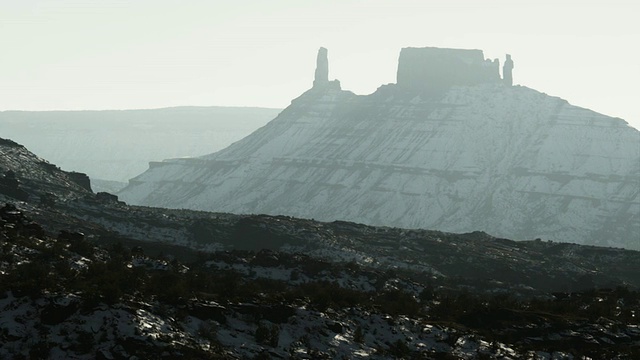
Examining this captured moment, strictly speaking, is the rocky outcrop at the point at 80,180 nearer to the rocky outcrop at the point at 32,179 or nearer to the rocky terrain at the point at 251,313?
the rocky outcrop at the point at 32,179

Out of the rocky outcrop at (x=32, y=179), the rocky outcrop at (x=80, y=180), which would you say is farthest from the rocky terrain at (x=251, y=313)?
the rocky outcrop at (x=80, y=180)

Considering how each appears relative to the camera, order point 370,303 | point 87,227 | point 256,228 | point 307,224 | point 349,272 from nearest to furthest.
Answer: point 370,303
point 349,272
point 87,227
point 256,228
point 307,224

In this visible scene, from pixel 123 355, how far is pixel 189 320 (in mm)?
5788

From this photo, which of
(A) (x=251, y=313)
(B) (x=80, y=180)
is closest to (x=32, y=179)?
(B) (x=80, y=180)

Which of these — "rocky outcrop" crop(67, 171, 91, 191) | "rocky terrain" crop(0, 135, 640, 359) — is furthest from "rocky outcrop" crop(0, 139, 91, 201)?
"rocky terrain" crop(0, 135, 640, 359)

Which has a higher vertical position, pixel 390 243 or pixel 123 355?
pixel 123 355

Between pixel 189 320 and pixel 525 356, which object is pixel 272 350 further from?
pixel 525 356

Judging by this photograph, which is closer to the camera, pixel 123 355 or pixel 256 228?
pixel 123 355

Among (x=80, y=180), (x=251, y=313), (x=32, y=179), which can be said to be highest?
(x=251, y=313)

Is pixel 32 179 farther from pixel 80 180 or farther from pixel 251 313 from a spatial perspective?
pixel 251 313

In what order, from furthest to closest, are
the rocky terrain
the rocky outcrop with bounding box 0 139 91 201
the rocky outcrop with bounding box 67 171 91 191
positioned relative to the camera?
the rocky outcrop with bounding box 67 171 91 191
the rocky outcrop with bounding box 0 139 91 201
the rocky terrain

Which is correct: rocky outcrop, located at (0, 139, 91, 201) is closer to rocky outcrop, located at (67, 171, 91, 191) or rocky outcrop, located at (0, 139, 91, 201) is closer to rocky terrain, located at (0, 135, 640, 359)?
rocky outcrop, located at (67, 171, 91, 191)

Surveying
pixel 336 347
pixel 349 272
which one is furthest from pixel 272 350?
pixel 349 272

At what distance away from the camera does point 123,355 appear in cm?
4397
